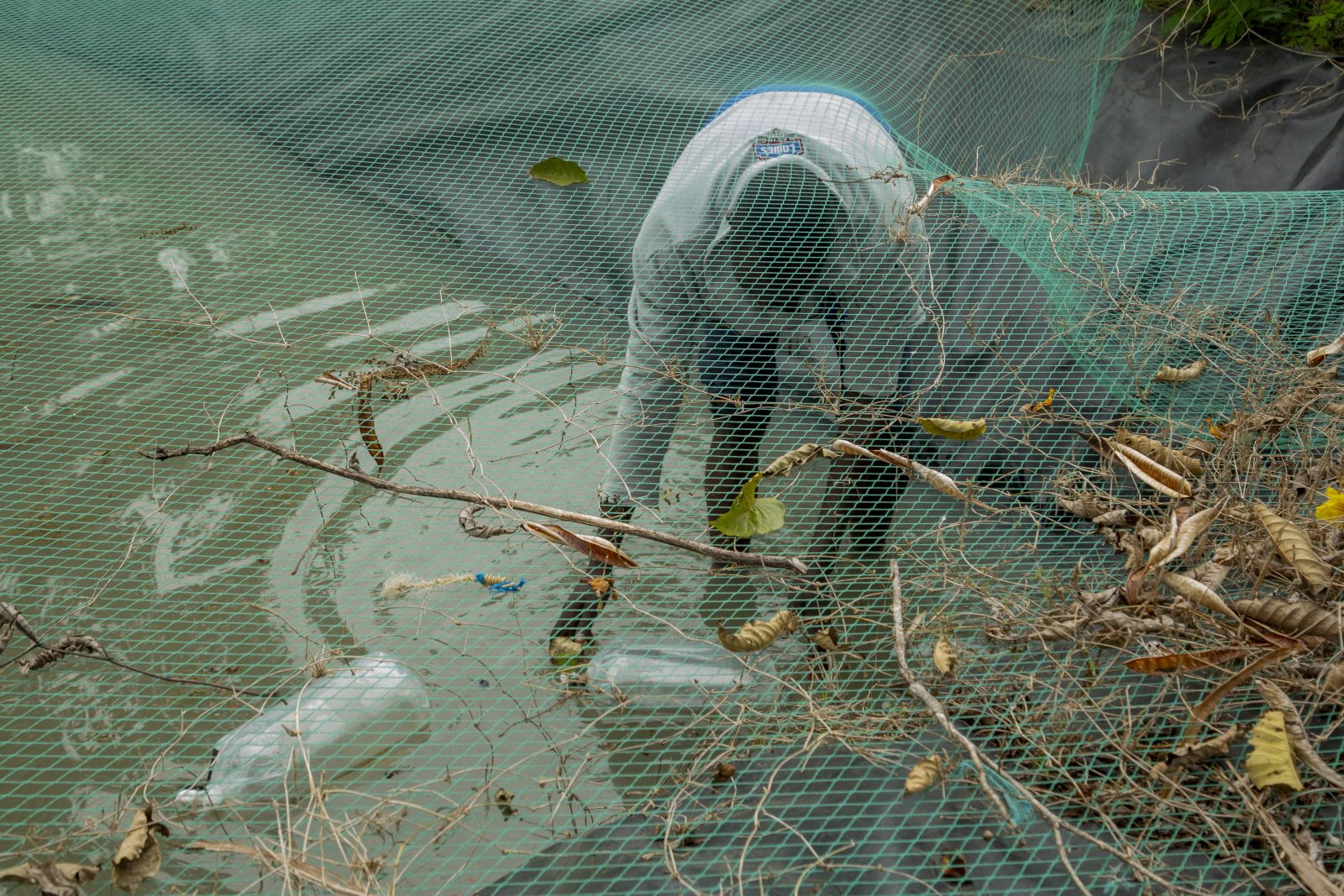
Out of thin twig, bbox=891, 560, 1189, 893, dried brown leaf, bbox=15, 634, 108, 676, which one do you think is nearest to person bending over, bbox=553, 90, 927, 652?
thin twig, bbox=891, 560, 1189, 893

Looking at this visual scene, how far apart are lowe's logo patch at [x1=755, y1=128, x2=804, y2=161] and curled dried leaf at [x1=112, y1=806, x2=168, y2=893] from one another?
1532 millimetres

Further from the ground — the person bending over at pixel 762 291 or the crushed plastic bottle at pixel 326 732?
the person bending over at pixel 762 291

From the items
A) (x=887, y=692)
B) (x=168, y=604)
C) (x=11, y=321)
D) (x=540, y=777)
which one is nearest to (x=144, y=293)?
(x=11, y=321)

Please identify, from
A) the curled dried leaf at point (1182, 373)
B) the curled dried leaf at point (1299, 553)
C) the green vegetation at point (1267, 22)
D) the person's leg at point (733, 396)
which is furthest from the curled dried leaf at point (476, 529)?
the green vegetation at point (1267, 22)

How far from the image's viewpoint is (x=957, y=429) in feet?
5.95

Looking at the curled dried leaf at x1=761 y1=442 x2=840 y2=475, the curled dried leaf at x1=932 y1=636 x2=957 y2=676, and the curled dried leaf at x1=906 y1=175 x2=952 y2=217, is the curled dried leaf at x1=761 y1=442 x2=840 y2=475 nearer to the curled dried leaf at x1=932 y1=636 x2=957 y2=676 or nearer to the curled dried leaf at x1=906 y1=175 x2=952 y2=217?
the curled dried leaf at x1=932 y1=636 x2=957 y2=676

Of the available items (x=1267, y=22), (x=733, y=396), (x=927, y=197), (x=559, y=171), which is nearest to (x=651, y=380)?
(x=733, y=396)

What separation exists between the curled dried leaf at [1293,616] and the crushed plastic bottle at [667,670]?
0.73 metres

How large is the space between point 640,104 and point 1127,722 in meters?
2.09

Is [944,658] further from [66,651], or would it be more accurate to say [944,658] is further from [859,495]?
[66,651]

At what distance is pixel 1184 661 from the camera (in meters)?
1.32

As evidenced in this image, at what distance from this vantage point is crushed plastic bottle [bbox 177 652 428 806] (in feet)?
5.46

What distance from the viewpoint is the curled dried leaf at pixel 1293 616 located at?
4.19ft

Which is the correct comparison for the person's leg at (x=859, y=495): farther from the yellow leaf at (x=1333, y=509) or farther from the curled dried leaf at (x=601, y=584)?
the yellow leaf at (x=1333, y=509)
